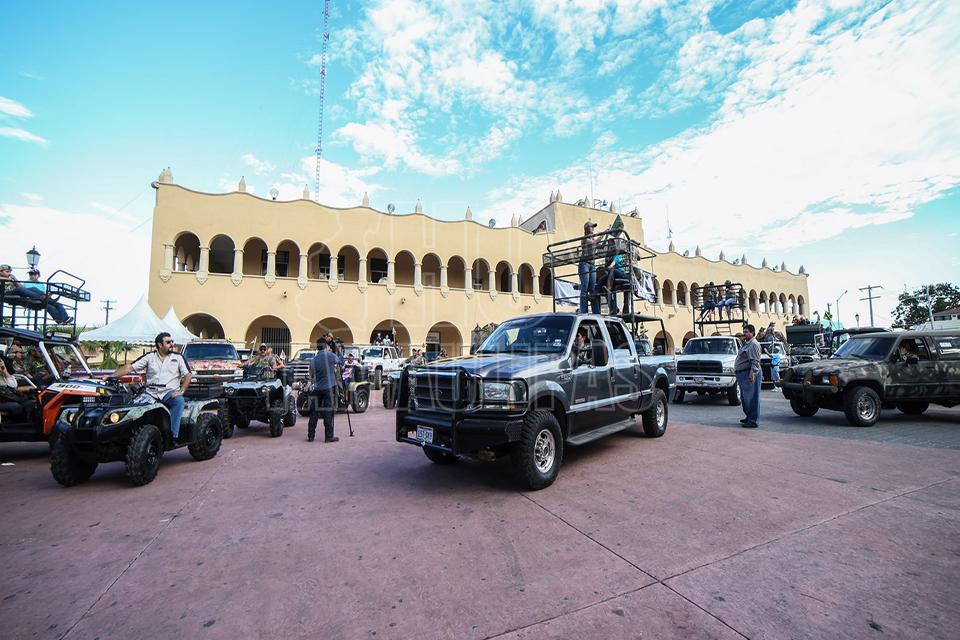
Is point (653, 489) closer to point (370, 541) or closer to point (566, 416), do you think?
point (566, 416)

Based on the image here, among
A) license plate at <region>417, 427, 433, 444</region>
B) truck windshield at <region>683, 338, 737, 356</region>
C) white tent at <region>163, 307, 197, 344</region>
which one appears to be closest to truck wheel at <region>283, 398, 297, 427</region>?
license plate at <region>417, 427, 433, 444</region>

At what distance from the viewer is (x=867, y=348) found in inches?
348

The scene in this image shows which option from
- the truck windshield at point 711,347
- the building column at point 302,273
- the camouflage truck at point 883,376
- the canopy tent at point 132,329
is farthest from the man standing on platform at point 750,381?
the building column at point 302,273

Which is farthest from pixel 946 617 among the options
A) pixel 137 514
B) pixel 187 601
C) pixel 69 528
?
pixel 69 528

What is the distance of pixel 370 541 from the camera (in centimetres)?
343

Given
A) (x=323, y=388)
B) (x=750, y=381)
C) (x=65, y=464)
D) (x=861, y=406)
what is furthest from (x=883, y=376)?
(x=65, y=464)

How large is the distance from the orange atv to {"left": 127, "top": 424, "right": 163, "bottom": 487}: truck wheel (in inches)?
44.5

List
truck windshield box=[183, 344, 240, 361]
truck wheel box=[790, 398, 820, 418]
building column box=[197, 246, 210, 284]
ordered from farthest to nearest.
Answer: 1. building column box=[197, 246, 210, 284]
2. truck windshield box=[183, 344, 240, 361]
3. truck wheel box=[790, 398, 820, 418]

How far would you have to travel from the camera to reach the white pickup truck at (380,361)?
61.8 feet

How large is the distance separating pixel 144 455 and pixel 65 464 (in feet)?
2.91

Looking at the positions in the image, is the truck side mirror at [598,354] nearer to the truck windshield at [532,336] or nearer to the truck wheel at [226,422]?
the truck windshield at [532,336]

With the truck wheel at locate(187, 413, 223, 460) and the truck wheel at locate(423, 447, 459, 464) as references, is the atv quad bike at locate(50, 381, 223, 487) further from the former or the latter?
the truck wheel at locate(423, 447, 459, 464)

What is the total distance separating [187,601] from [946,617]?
4399 millimetres

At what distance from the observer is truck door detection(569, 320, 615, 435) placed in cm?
532
